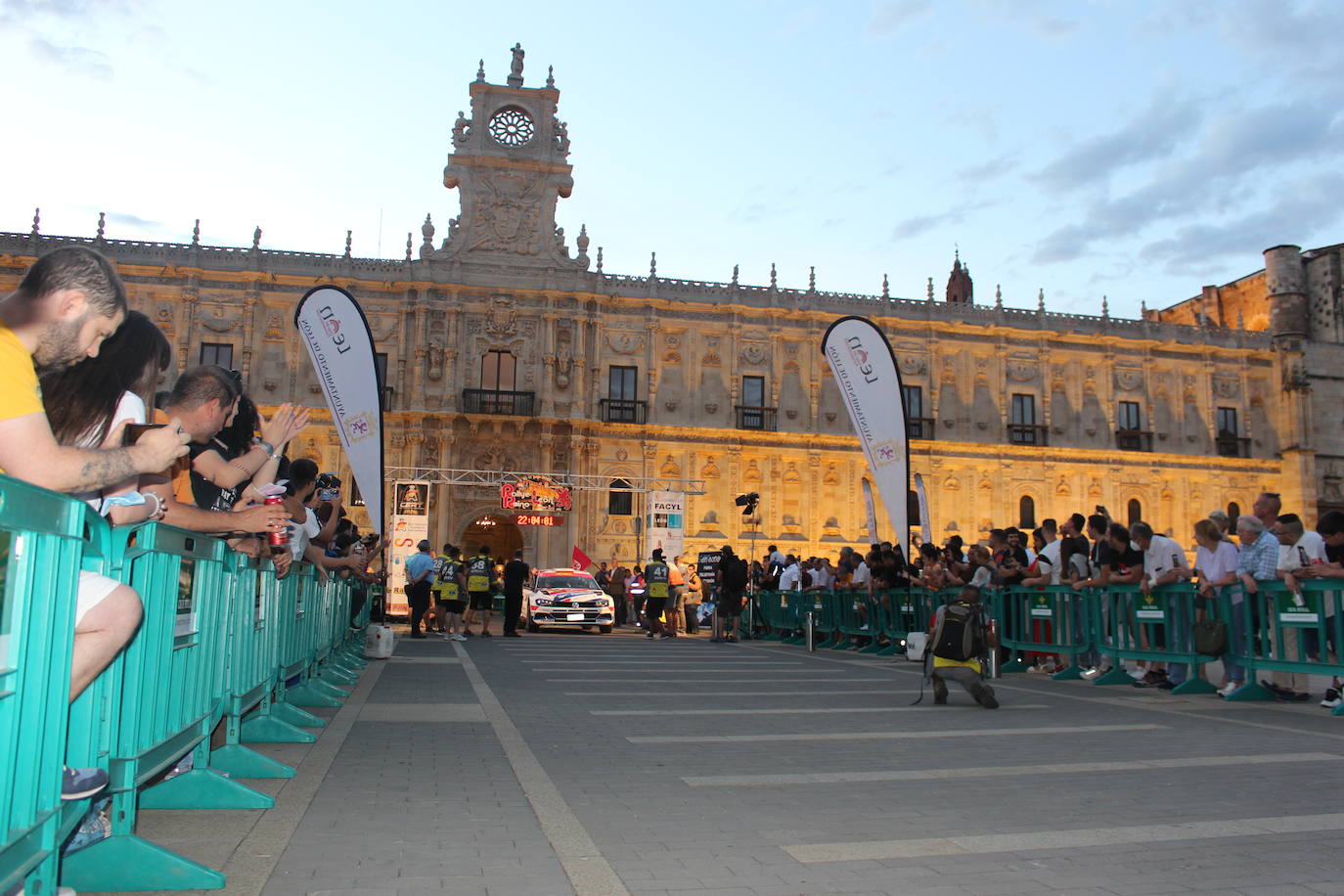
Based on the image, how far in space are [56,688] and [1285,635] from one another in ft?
32.5

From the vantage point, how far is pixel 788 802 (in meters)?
5.30

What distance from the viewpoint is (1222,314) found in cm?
5059

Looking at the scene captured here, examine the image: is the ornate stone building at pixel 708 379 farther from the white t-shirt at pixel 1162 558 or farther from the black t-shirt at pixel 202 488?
the black t-shirt at pixel 202 488

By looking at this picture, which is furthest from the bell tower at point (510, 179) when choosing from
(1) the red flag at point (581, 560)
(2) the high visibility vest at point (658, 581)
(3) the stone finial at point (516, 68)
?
(2) the high visibility vest at point (658, 581)

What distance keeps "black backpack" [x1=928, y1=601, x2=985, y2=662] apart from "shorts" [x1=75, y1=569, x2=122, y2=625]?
25.4 feet

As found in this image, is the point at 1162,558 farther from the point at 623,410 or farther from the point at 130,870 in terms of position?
the point at 623,410

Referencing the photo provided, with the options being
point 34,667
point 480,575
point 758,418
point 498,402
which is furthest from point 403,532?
point 34,667

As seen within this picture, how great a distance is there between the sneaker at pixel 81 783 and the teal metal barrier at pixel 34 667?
0.30 ft

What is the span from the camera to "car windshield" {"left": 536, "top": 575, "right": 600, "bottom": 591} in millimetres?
24766

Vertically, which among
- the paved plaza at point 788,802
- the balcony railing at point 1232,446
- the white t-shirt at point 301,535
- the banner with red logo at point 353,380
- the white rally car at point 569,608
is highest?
the balcony railing at point 1232,446

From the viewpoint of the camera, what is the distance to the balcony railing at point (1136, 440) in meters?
43.5

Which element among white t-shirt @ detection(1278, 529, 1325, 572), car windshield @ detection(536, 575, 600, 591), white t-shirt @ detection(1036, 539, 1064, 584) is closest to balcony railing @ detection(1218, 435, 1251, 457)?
car windshield @ detection(536, 575, 600, 591)

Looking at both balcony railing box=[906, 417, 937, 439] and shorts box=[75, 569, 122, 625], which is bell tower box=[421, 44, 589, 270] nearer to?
balcony railing box=[906, 417, 937, 439]

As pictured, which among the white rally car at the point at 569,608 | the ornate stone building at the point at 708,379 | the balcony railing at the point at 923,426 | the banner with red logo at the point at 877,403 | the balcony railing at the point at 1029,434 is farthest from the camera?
the balcony railing at the point at 1029,434
